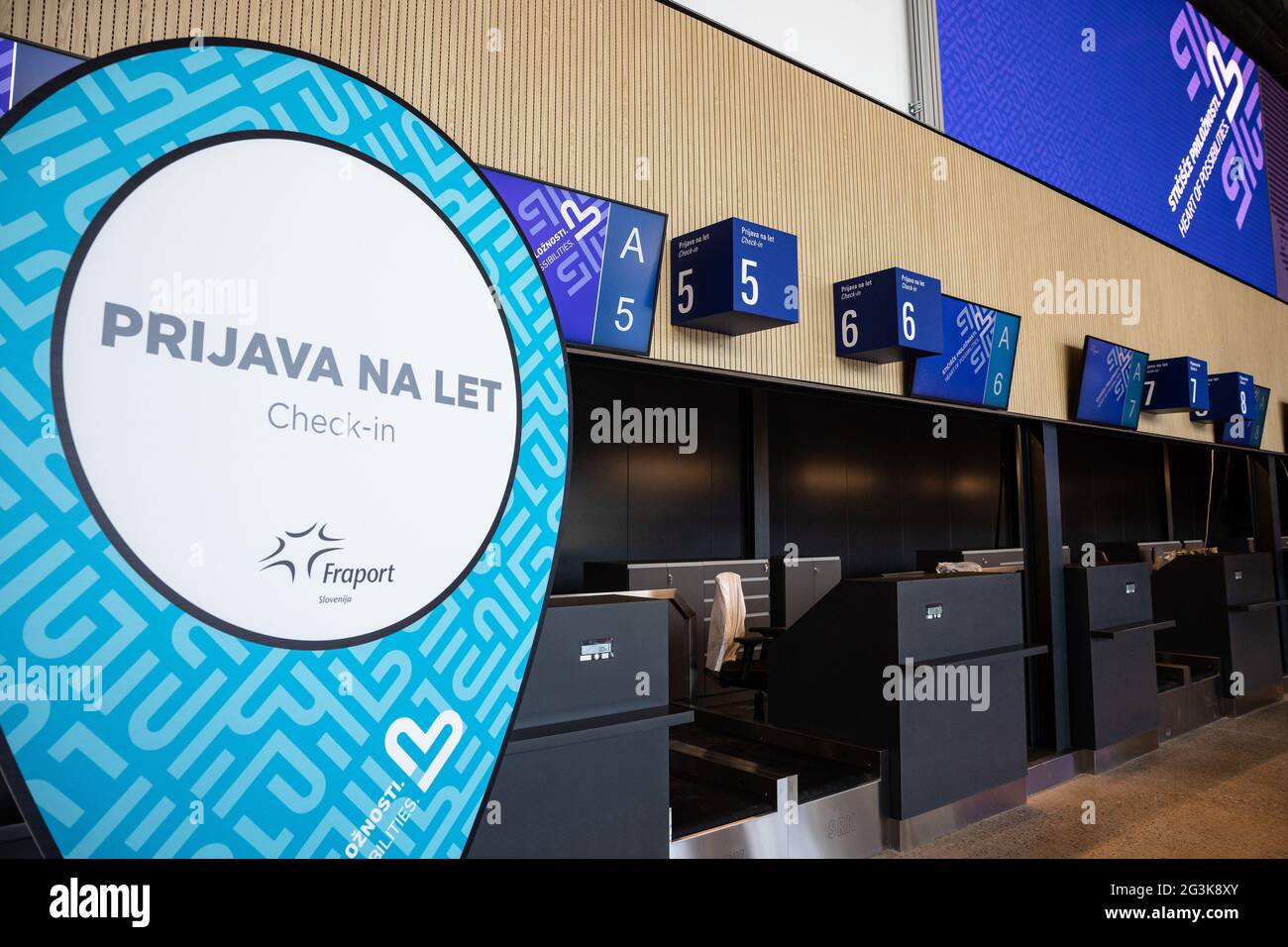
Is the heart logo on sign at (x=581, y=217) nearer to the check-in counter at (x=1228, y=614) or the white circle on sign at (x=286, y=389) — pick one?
the white circle on sign at (x=286, y=389)

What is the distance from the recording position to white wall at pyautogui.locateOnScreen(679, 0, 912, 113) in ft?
13.4

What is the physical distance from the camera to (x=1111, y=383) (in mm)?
6168

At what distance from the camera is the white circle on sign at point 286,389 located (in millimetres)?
1077

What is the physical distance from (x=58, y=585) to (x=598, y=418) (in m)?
5.47

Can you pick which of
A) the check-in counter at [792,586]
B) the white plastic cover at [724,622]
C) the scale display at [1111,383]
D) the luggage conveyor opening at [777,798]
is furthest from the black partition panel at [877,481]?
the luggage conveyor opening at [777,798]

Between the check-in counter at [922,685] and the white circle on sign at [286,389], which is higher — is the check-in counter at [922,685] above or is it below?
below

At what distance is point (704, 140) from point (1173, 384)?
16.3 ft

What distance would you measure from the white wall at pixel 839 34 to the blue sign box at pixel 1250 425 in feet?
17.1

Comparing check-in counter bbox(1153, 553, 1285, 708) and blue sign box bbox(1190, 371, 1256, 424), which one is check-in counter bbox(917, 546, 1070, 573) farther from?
blue sign box bbox(1190, 371, 1256, 424)

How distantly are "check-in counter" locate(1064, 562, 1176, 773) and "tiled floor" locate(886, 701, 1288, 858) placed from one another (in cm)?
17

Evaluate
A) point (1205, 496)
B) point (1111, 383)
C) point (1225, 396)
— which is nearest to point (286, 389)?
point (1111, 383)

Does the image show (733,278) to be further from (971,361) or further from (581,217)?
(971,361)

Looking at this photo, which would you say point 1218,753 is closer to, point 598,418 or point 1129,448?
point 598,418
